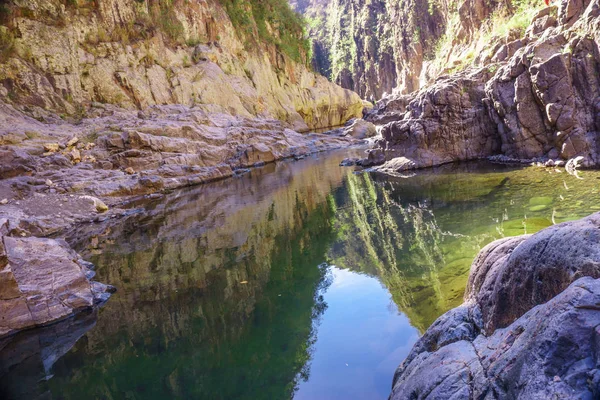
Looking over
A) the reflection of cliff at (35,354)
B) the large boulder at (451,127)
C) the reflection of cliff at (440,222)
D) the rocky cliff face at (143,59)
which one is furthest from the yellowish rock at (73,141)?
the large boulder at (451,127)

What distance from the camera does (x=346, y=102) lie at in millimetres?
49688

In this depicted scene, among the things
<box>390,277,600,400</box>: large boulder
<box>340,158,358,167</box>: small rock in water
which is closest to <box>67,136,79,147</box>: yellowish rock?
<box>340,158,358,167</box>: small rock in water

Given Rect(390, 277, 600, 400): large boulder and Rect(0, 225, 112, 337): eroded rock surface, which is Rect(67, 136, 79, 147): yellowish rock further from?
Rect(390, 277, 600, 400): large boulder

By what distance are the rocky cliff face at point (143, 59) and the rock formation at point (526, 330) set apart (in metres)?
25.1

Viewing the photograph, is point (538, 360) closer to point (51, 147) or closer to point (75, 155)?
point (75, 155)

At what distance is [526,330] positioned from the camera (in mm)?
2283

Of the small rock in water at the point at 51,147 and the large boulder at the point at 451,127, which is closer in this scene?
the large boulder at the point at 451,127

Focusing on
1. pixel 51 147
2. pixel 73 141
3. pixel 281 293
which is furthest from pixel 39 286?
pixel 73 141

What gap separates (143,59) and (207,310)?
2689 centimetres

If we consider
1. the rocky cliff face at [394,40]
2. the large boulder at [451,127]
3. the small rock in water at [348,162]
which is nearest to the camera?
→ the large boulder at [451,127]

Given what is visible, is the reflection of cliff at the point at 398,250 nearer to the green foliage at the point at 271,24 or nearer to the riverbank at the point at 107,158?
the riverbank at the point at 107,158

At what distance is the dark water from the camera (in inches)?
188

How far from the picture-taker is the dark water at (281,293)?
188 inches

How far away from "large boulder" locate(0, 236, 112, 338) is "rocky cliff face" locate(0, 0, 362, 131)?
18.1 metres
